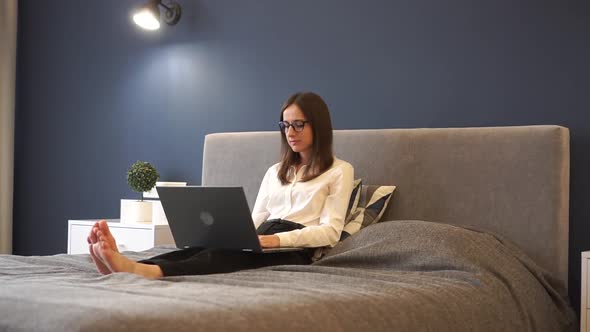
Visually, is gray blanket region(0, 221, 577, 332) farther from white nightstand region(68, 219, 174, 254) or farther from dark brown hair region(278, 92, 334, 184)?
white nightstand region(68, 219, 174, 254)

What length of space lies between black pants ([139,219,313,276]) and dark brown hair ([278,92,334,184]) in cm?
36

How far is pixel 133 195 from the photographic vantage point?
480 centimetres

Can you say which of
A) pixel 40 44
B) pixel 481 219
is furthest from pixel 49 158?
pixel 481 219

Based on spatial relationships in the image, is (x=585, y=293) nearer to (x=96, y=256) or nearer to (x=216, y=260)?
(x=216, y=260)

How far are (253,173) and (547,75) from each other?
55.0 inches

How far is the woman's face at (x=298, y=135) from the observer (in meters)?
3.18

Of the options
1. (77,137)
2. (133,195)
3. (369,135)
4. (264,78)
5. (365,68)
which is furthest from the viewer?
(77,137)

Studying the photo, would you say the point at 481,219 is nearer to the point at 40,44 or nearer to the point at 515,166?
the point at 515,166

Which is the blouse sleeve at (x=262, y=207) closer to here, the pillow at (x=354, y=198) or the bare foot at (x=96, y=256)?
the pillow at (x=354, y=198)

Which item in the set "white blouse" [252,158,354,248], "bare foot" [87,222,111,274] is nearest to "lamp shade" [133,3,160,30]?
"white blouse" [252,158,354,248]

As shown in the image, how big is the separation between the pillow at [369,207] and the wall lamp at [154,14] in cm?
168

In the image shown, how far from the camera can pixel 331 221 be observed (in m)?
2.97

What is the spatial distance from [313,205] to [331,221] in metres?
0.13

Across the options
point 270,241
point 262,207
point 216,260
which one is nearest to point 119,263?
point 216,260
